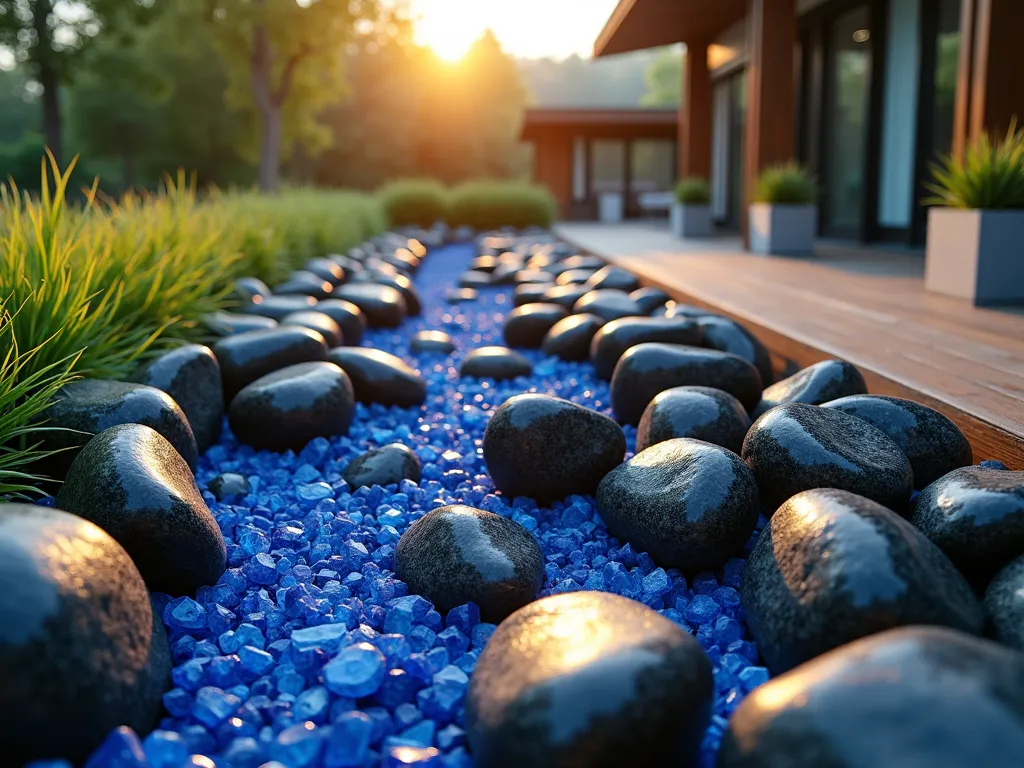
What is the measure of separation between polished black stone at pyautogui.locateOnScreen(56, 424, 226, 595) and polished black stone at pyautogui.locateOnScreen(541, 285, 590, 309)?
14.7ft

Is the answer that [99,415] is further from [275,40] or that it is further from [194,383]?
[275,40]

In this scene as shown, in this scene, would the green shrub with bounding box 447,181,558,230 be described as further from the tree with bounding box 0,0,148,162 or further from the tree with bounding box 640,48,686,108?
the tree with bounding box 640,48,686,108

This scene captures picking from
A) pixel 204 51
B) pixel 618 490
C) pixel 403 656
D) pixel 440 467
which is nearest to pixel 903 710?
pixel 403 656

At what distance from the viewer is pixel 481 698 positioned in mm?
1667

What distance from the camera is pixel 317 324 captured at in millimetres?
4910

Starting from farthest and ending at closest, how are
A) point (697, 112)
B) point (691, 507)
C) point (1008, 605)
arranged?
point (697, 112) < point (691, 507) < point (1008, 605)

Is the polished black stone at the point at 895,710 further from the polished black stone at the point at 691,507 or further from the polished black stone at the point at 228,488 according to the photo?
the polished black stone at the point at 228,488

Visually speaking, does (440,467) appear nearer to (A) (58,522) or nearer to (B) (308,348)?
(B) (308,348)

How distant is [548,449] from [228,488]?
1156 millimetres

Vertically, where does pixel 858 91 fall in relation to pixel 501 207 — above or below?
above

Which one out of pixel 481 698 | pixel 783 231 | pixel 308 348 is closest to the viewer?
pixel 481 698

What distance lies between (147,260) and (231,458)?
1.49m

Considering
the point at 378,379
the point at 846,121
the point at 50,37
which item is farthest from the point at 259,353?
the point at 50,37

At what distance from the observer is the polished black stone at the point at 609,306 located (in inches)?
223
